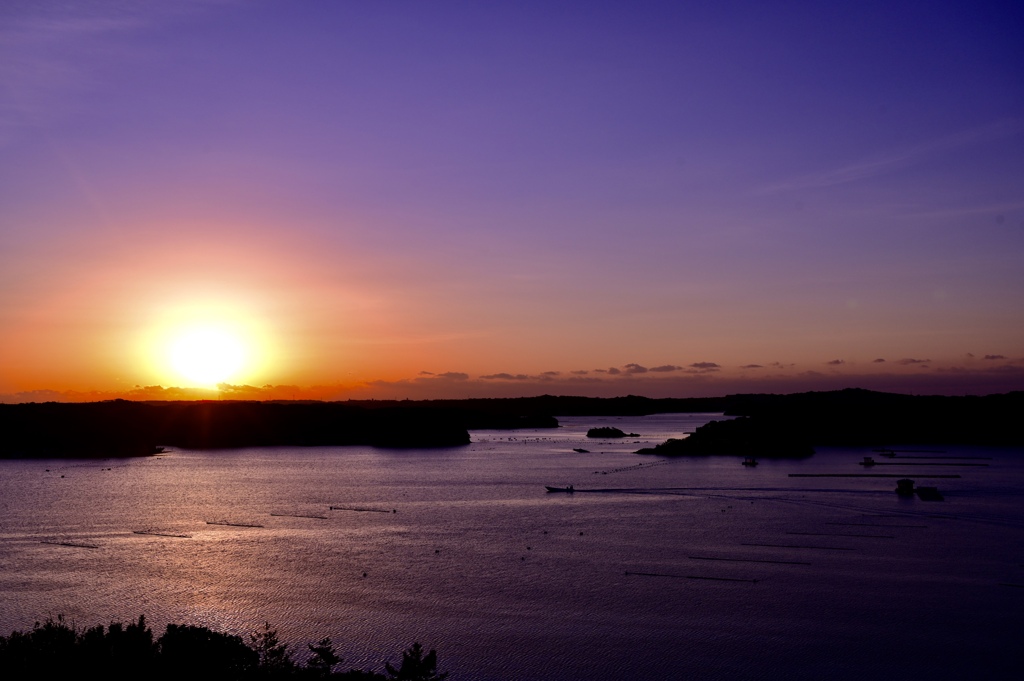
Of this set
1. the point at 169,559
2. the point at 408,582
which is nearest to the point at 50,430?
the point at 169,559

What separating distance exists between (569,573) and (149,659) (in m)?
25.3

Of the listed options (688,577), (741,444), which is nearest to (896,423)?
(741,444)

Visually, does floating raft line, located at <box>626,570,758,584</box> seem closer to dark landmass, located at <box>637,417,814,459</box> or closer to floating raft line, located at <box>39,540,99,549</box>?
floating raft line, located at <box>39,540,99,549</box>

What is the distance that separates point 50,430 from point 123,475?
67.1 m

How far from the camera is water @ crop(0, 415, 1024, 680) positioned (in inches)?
1226

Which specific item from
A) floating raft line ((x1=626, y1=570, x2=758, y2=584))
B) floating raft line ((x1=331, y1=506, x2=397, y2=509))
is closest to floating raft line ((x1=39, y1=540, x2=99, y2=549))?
floating raft line ((x1=331, y1=506, x2=397, y2=509))

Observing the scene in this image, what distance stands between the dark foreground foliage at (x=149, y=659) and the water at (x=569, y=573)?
20.1 ft

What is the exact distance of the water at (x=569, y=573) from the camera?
3114cm

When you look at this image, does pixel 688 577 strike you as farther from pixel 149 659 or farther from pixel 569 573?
pixel 149 659

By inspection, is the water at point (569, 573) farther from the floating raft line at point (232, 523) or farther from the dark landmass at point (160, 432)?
the dark landmass at point (160, 432)

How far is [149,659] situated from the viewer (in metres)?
23.4

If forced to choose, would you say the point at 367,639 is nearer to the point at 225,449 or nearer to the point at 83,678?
the point at 83,678

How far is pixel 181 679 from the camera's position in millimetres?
22797

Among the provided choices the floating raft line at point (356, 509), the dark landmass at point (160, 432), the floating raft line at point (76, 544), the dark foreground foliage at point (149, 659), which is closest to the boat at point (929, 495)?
the floating raft line at point (356, 509)
